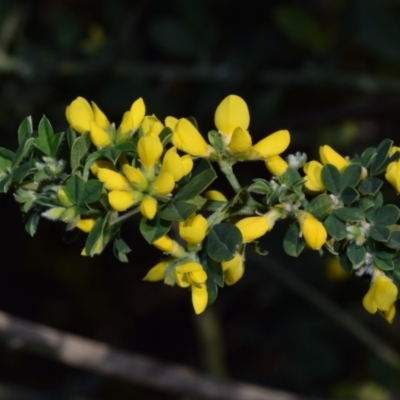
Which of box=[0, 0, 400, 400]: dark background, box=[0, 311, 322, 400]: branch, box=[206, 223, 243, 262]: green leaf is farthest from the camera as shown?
box=[0, 0, 400, 400]: dark background

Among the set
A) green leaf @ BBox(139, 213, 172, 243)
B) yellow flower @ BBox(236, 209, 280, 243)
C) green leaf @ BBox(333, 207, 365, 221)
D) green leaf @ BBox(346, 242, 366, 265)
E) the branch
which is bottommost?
Answer: the branch

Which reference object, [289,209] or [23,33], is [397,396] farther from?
[289,209]

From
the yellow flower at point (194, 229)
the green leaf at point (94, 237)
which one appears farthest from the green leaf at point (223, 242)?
the green leaf at point (94, 237)

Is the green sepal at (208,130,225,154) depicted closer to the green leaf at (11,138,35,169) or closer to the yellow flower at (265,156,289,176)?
the yellow flower at (265,156,289,176)

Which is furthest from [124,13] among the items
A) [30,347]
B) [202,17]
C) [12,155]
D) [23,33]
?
[12,155]

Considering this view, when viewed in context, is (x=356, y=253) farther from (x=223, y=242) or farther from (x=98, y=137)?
(x=98, y=137)

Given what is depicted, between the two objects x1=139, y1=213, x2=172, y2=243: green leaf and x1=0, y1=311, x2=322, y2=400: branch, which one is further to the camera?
x1=0, y1=311, x2=322, y2=400: branch

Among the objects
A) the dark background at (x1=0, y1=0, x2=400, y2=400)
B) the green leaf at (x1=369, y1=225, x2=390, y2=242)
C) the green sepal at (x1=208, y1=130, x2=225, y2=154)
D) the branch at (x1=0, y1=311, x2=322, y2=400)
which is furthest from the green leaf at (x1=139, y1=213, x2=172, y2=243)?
the dark background at (x1=0, y1=0, x2=400, y2=400)
